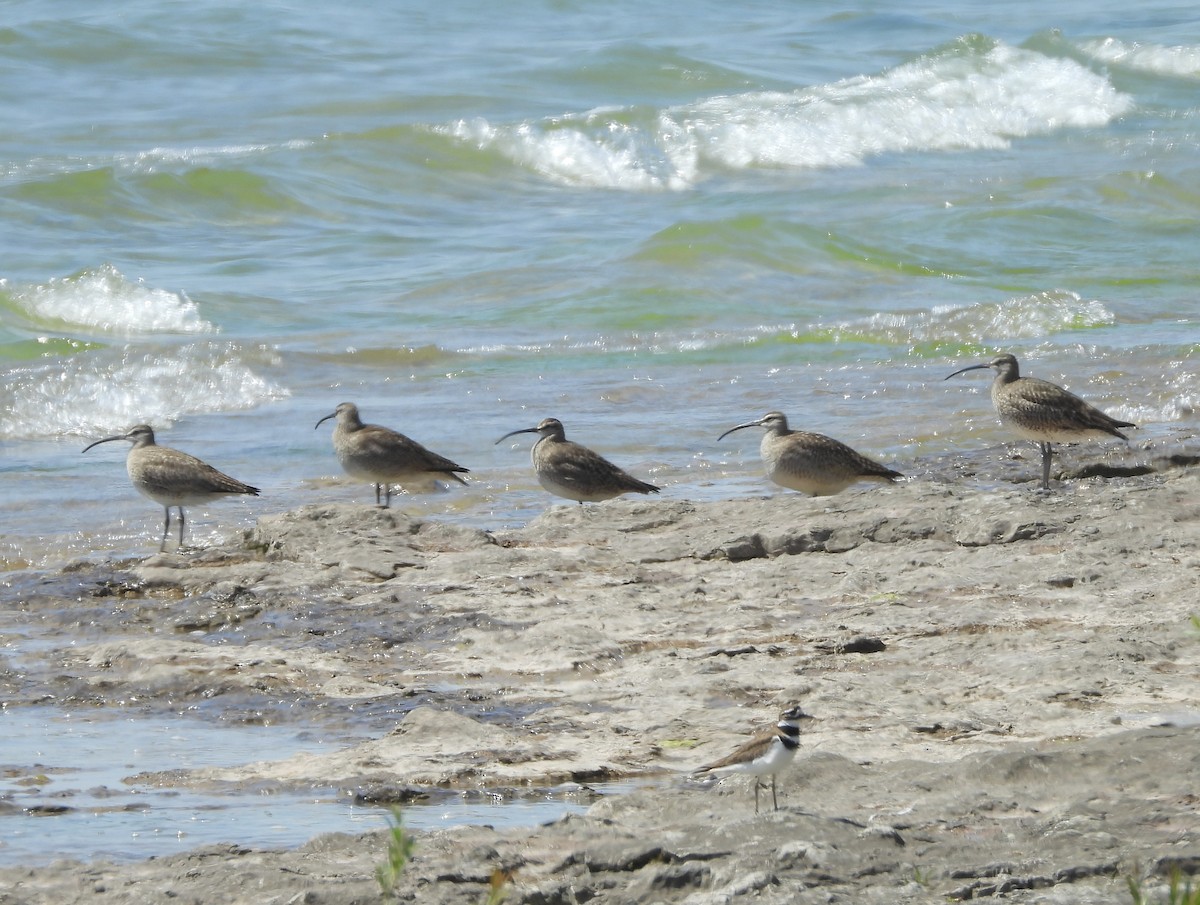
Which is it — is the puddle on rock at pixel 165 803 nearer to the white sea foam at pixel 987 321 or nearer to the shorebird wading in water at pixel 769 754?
the shorebird wading in water at pixel 769 754

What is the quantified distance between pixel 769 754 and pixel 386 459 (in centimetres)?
600

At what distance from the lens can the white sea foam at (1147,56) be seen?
36.9 meters

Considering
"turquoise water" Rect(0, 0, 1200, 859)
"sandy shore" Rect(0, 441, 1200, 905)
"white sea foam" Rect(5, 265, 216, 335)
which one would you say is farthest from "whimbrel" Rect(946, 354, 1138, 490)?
"white sea foam" Rect(5, 265, 216, 335)

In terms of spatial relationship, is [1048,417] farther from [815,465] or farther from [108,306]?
[108,306]

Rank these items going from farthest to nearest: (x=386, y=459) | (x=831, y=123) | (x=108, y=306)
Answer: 1. (x=831, y=123)
2. (x=108, y=306)
3. (x=386, y=459)

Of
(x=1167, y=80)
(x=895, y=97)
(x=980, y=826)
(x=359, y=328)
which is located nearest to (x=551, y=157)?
(x=895, y=97)

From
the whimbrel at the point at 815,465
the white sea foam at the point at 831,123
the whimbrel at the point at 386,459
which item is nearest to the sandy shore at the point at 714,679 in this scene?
the whimbrel at the point at 815,465

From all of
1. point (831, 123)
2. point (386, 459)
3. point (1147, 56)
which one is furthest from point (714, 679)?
point (1147, 56)

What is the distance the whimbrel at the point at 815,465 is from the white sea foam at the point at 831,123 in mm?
16821

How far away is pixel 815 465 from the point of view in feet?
33.7

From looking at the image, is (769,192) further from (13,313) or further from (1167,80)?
(1167,80)

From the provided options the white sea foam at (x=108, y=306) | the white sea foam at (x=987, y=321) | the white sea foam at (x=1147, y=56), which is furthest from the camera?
the white sea foam at (x=1147, y=56)

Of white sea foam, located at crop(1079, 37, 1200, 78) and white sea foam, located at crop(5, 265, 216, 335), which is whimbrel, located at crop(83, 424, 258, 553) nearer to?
white sea foam, located at crop(5, 265, 216, 335)

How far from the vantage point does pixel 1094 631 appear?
22.9 ft
